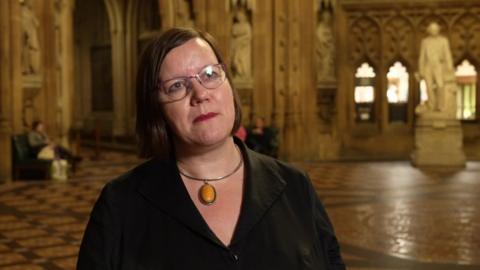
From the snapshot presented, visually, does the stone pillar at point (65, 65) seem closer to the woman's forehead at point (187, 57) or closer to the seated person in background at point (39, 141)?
the seated person in background at point (39, 141)

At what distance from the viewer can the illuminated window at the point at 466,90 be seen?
1767 cm

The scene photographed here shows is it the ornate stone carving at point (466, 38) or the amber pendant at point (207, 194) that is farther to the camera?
the ornate stone carving at point (466, 38)

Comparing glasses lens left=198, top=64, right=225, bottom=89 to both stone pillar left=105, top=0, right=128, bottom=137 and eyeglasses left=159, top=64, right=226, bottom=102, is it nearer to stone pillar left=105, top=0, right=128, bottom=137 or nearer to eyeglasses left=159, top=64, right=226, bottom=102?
eyeglasses left=159, top=64, right=226, bottom=102

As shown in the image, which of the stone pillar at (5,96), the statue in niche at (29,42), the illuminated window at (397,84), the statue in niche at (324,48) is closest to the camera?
the stone pillar at (5,96)

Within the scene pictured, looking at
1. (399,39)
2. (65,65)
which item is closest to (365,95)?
(399,39)

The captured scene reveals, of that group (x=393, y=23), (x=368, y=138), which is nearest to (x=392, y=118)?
(x=368, y=138)

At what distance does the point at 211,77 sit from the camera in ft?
5.84

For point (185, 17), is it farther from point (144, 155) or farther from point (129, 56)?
point (144, 155)

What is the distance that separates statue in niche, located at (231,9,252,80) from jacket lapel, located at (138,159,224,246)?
1404cm

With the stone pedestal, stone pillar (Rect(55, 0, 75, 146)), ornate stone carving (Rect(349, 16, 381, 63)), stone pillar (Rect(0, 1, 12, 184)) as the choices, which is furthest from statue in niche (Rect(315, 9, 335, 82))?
stone pillar (Rect(0, 1, 12, 184))

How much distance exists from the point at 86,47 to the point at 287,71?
462 inches

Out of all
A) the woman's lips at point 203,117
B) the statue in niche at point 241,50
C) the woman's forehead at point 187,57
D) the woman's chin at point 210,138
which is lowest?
the woman's chin at point 210,138

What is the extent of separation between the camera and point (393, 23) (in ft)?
57.3

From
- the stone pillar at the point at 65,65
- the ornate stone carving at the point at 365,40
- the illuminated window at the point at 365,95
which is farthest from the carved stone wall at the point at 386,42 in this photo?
the stone pillar at the point at 65,65
